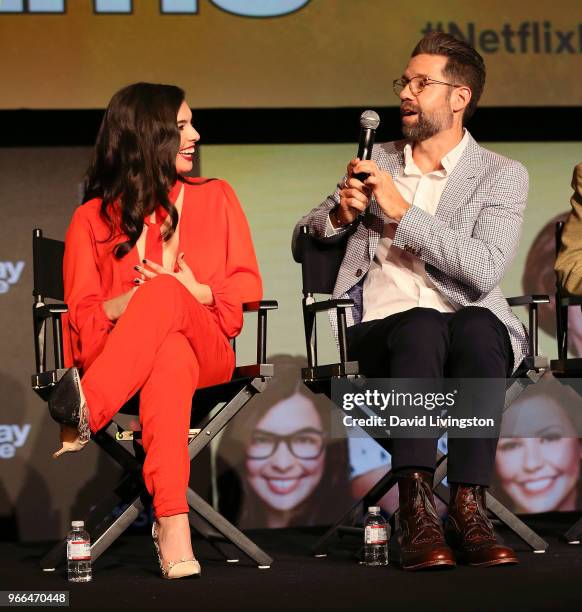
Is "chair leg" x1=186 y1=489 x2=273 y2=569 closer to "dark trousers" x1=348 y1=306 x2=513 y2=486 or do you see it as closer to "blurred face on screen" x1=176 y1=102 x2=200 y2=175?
"dark trousers" x1=348 y1=306 x2=513 y2=486

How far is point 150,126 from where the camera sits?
3.27 meters

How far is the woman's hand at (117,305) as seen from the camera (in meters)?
3.00

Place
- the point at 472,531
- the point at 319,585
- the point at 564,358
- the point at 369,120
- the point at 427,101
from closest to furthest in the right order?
the point at 319,585, the point at 472,531, the point at 369,120, the point at 427,101, the point at 564,358

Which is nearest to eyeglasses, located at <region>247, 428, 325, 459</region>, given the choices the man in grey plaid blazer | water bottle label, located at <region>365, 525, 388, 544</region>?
the man in grey plaid blazer

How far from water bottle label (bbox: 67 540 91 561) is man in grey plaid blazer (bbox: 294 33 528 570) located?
796 mm

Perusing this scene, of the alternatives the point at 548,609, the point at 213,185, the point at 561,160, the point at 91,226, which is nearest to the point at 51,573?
the point at 91,226

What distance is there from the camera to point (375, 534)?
2.96 meters

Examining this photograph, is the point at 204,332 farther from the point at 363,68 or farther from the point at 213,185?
the point at 363,68

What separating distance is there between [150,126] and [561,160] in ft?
7.02

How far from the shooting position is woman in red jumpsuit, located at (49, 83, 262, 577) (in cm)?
269

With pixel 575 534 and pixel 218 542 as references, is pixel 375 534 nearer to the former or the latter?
pixel 218 542

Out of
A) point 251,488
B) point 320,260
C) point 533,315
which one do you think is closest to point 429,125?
point 320,260

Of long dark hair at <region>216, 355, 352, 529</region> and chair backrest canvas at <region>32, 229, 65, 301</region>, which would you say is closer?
chair backrest canvas at <region>32, 229, 65, 301</region>

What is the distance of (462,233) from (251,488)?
1744 mm
